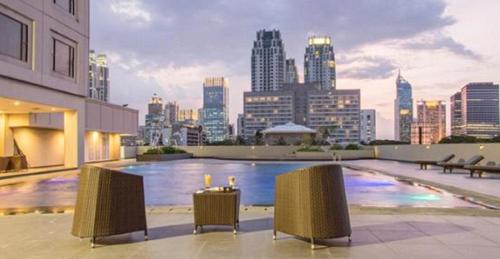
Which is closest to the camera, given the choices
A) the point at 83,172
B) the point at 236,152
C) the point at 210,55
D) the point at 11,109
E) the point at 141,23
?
the point at 83,172

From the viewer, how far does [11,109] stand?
20.7 m

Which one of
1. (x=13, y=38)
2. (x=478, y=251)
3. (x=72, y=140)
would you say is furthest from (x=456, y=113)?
(x=478, y=251)

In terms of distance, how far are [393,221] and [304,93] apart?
363 ft

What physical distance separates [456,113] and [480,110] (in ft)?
15.6

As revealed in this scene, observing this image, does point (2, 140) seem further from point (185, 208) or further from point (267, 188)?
point (185, 208)

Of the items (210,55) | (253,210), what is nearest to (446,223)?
(253,210)

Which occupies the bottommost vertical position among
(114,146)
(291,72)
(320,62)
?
(114,146)

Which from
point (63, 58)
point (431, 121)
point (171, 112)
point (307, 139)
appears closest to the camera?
point (63, 58)

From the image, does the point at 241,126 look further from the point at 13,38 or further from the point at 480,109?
the point at 13,38

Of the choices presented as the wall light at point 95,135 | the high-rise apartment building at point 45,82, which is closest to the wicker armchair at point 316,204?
the high-rise apartment building at point 45,82

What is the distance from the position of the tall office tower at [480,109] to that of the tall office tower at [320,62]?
107 meters

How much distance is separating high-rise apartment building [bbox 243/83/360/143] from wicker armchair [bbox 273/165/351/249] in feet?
316

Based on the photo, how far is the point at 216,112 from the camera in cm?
17912

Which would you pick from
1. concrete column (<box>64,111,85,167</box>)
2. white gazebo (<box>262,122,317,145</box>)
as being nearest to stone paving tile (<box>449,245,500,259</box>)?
concrete column (<box>64,111,85,167</box>)
